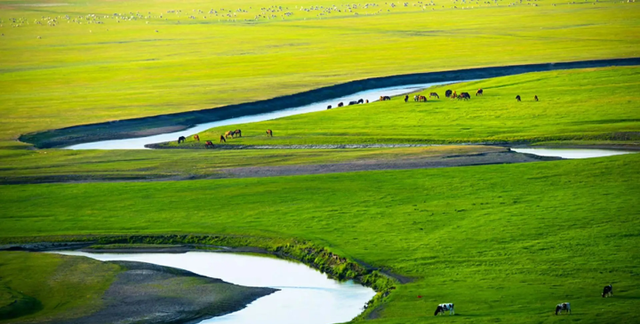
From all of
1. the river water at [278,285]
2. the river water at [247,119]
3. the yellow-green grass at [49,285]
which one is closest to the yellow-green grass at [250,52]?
the river water at [247,119]

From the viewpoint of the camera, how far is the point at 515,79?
2936 inches

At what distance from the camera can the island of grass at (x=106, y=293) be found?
27688 mm

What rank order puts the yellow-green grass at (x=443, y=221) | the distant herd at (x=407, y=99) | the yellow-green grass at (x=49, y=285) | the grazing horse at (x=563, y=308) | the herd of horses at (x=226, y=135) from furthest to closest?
the distant herd at (x=407, y=99) < the herd of horses at (x=226, y=135) < the yellow-green grass at (x=49, y=285) < the yellow-green grass at (x=443, y=221) < the grazing horse at (x=563, y=308)

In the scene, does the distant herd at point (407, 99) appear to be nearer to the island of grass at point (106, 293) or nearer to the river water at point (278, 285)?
the river water at point (278, 285)

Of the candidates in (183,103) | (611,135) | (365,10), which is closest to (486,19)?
(365,10)

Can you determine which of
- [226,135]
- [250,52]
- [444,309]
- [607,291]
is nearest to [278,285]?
[444,309]

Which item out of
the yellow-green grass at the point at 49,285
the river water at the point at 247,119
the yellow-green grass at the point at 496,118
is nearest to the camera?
the yellow-green grass at the point at 49,285

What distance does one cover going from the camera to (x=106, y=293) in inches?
1181

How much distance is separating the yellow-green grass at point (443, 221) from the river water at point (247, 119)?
14198 millimetres

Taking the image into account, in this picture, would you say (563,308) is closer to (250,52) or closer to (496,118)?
(496,118)

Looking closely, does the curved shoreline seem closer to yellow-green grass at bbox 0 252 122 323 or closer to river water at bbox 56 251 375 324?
yellow-green grass at bbox 0 252 122 323

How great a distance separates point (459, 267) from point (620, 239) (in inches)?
246

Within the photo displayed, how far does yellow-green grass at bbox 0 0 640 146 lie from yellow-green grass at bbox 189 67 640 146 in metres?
13.0

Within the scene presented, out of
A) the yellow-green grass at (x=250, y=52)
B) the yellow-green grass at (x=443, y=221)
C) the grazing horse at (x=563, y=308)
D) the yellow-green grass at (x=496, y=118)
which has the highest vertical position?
the yellow-green grass at (x=250, y=52)
